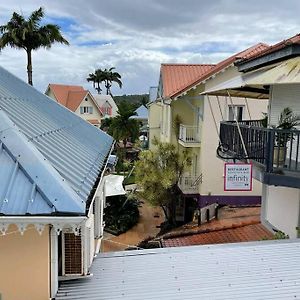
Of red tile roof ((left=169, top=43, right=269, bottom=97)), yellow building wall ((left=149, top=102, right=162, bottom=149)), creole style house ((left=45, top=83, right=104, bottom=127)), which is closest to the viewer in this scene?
red tile roof ((left=169, top=43, right=269, bottom=97))

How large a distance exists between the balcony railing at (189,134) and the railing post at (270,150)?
12673mm

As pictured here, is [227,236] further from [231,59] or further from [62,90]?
[62,90]

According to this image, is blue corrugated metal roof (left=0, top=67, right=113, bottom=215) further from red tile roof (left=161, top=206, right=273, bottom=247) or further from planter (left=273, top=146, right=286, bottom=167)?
red tile roof (left=161, top=206, right=273, bottom=247)

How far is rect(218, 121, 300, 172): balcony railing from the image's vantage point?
805cm

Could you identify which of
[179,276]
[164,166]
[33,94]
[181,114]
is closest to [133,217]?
[164,166]

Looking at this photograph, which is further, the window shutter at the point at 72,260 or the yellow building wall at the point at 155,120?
the yellow building wall at the point at 155,120

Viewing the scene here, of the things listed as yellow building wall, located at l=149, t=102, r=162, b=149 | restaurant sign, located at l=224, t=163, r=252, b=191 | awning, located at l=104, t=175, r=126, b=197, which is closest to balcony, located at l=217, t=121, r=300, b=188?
restaurant sign, located at l=224, t=163, r=252, b=191

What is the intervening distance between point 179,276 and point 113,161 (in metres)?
6.34

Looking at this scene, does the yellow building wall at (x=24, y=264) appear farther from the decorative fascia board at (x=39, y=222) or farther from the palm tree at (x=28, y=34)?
the palm tree at (x=28, y=34)

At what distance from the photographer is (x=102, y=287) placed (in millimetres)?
5340

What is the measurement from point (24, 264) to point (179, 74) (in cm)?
2290

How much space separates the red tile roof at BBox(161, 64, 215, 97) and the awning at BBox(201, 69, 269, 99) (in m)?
12.3

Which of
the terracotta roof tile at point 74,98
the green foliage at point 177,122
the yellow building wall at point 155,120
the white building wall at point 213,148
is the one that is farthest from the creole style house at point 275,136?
the terracotta roof tile at point 74,98

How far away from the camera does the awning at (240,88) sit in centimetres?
889
